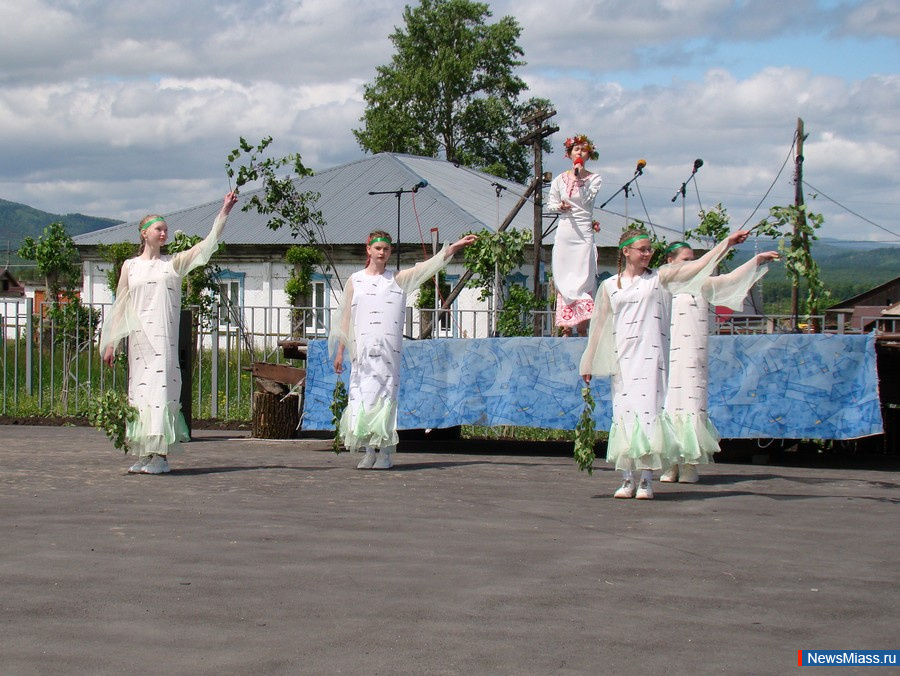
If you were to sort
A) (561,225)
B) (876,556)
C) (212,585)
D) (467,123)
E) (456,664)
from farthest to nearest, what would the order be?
(467,123), (561,225), (876,556), (212,585), (456,664)

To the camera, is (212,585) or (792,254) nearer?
(212,585)

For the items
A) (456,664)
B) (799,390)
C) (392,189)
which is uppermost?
(392,189)

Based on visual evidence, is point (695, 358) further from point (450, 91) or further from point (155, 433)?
point (450, 91)

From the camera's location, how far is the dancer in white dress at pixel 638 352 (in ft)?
29.3

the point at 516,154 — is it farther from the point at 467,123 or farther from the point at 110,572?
the point at 110,572

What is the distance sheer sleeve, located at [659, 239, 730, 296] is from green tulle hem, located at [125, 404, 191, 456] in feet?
13.8

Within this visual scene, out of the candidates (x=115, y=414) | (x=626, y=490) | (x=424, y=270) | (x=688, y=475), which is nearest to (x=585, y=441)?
(x=626, y=490)

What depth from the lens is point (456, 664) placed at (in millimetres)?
4555

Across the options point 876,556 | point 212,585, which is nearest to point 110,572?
point 212,585

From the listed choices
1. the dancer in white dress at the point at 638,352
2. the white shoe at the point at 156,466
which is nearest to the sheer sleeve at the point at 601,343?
the dancer in white dress at the point at 638,352

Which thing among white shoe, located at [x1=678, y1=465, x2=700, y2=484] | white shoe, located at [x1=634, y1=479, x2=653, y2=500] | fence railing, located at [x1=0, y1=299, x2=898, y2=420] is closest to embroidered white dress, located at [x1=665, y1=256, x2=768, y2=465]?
white shoe, located at [x1=678, y1=465, x2=700, y2=484]

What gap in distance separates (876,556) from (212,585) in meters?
3.61

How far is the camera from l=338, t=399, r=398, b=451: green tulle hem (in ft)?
34.9

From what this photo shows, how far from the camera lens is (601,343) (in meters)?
9.34
